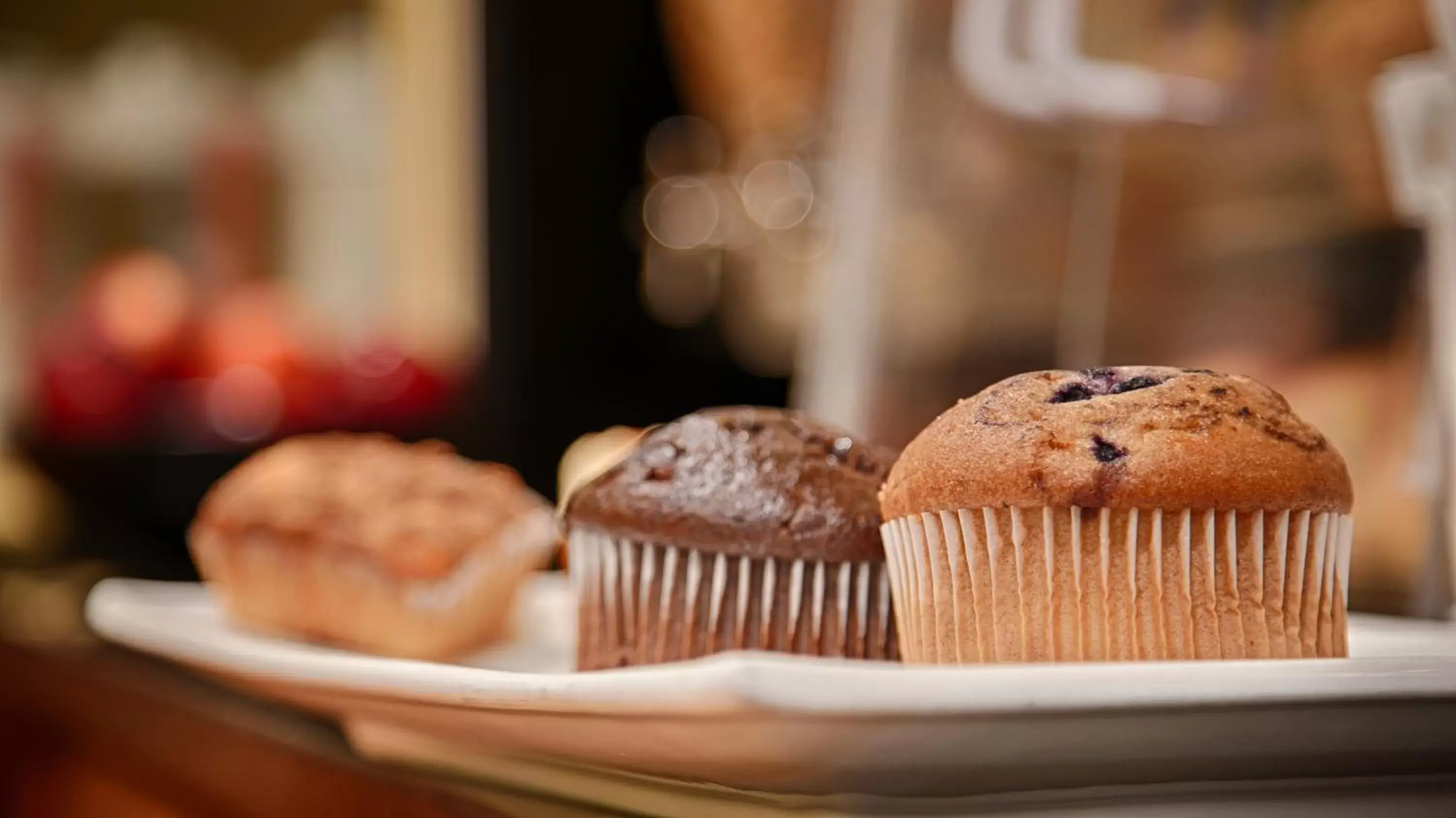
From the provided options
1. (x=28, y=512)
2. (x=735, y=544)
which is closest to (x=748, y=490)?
(x=735, y=544)

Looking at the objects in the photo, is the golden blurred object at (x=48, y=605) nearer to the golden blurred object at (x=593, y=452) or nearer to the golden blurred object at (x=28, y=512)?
the golden blurred object at (x=28, y=512)

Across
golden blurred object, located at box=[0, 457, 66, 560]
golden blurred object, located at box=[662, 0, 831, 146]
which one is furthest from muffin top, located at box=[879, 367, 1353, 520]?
golden blurred object, located at box=[0, 457, 66, 560]

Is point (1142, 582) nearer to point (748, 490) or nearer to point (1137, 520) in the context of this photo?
point (1137, 520)

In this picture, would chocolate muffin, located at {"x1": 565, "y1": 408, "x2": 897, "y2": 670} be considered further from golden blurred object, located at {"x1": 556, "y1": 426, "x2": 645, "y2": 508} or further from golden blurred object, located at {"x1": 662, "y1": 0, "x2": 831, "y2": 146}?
golden blurred object, located at {"x1": 662, "y1": 0, "x2": 831, "y2": 146}

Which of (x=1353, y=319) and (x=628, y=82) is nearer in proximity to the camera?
(x=1353, y=319)

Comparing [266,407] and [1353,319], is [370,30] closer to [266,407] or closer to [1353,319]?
[266,407]

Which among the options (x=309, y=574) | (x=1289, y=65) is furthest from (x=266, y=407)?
(x=1289, y=65)
